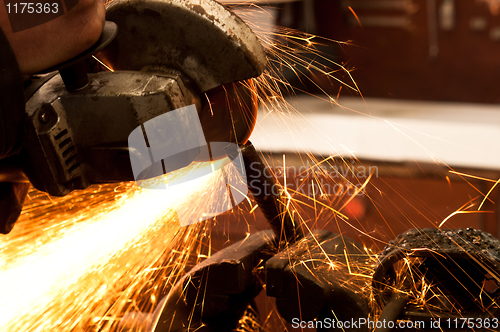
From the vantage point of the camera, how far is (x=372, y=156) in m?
2.21

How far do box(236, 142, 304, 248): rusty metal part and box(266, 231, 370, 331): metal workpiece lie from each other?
0.27 feet

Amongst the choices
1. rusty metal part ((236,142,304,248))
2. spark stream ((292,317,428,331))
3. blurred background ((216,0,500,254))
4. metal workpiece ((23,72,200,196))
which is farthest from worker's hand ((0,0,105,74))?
blurred background ((216,0,500,254))

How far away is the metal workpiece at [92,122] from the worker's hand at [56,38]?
0.06m

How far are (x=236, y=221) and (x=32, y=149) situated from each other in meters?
1.71

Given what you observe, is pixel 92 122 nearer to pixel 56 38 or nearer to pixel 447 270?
pixel 56 38

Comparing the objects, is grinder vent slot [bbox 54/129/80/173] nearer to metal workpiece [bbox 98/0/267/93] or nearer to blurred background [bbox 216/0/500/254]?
metal workpiece [bbox 98/0/267/93]

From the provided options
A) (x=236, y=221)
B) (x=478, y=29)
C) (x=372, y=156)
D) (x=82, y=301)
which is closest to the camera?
(x=82, y=301)

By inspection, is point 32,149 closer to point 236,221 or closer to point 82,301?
point 82,301

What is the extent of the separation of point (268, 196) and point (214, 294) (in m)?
0.23

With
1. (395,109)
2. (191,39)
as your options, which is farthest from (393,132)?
(191,39)

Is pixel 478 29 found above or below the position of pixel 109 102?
below

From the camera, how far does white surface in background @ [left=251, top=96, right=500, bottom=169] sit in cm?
221

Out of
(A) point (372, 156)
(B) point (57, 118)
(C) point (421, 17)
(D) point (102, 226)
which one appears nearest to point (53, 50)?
(B) point (57, 118)

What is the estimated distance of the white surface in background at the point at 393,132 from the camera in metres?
2.21
